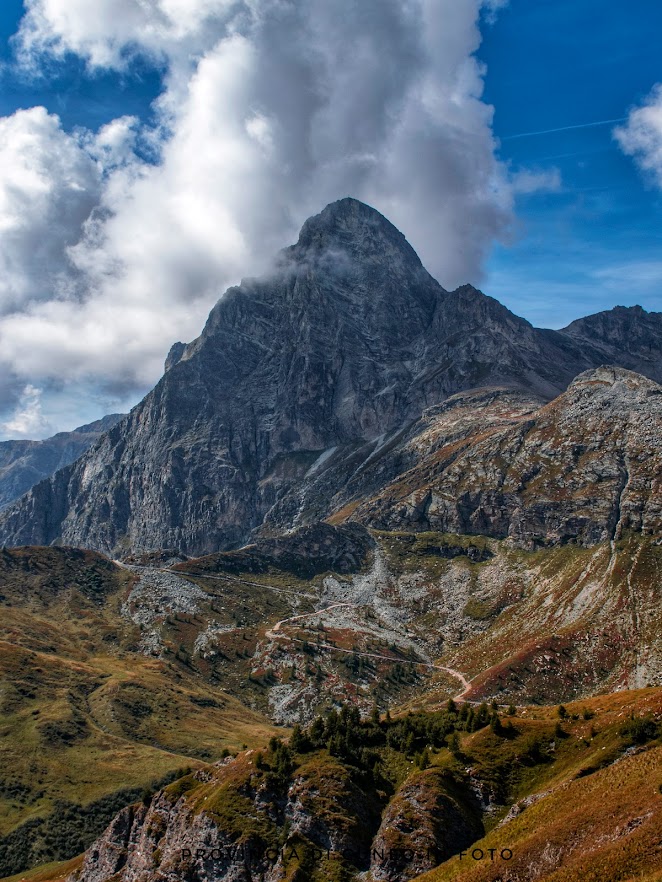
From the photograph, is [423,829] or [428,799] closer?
[423,829]

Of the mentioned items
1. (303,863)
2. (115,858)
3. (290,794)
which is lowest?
(115,858)

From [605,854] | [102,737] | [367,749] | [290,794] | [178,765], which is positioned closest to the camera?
[605,854]

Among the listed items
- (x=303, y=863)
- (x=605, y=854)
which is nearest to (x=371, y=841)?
(x=303, y=863)

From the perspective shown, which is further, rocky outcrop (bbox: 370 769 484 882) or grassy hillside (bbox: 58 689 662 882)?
rocky outcrop (bbox: 370 769 484 882)

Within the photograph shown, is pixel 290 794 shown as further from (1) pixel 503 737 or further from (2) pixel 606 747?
(2) pixel 606 747

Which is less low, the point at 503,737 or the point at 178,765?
the point at 503,737

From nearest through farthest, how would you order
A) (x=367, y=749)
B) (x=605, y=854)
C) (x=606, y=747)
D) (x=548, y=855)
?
(x=605, y=854), (x=548, y=855), (x=606, y=747), (x=367, y=749)

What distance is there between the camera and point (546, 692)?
601ft

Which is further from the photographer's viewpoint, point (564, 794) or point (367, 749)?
point (367, 749)

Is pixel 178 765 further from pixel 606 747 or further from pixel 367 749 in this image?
pixel 606 747

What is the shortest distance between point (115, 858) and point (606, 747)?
71.4 m

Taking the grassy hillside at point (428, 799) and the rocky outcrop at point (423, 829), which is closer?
the grassy hillside at point (428, 799)

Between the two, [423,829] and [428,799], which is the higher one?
[428,799]

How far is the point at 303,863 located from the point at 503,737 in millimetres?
27141
